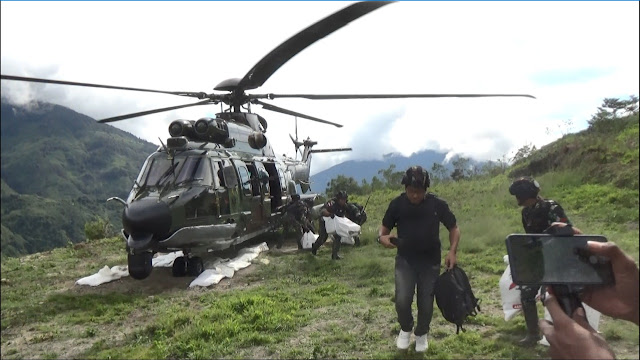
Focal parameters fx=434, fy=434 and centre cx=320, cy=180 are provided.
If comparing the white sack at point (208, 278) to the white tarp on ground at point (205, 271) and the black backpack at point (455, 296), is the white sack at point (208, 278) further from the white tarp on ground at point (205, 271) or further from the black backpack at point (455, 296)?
the black backpack at point (455, 296)

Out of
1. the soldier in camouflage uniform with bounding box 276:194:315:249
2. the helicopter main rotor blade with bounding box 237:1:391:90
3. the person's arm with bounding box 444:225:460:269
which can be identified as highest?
the helicopter main rotor blade with bounding box 237:1:391:90

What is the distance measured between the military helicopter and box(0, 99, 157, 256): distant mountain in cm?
10025

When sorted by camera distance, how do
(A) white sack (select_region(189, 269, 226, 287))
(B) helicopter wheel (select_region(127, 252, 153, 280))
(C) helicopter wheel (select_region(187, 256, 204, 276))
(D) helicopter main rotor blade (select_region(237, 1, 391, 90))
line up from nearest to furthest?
(D) helicopter main rotor blade (select_region(237, 1, 391, 90)), (B) helicopter wheel (select_region(127, 252, 153, 280)), (A) white sack (select_region(189, 269, 226, 287)), (C) helicopter wheel (select_region(187, 256, 204, 276))

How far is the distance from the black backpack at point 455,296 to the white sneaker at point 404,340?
49 cm

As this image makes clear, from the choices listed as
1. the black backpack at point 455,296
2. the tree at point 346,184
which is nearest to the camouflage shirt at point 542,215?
the black backpack at point 455,296

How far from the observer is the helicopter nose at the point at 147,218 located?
653 cm

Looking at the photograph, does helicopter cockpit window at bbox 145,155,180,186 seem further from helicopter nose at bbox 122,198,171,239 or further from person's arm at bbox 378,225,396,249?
person's arm at bbox 378,225,396,249

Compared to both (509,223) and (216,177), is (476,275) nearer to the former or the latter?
(509,223)

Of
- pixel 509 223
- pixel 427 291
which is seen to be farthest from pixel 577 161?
pixel 509 223

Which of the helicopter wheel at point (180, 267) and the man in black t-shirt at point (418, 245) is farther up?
the man in black t-shirt at point (418, 245)

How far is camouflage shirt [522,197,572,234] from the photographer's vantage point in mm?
3375

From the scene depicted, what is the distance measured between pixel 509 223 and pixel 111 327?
5150 millimetres

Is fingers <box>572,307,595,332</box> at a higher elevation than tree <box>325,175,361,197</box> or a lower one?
higher

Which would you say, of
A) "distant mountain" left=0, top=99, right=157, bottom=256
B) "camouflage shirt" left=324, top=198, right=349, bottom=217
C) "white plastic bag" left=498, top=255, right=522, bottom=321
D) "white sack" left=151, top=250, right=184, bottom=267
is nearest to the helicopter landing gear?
"white sack" left=151, top=250, right=184, bottom=267
